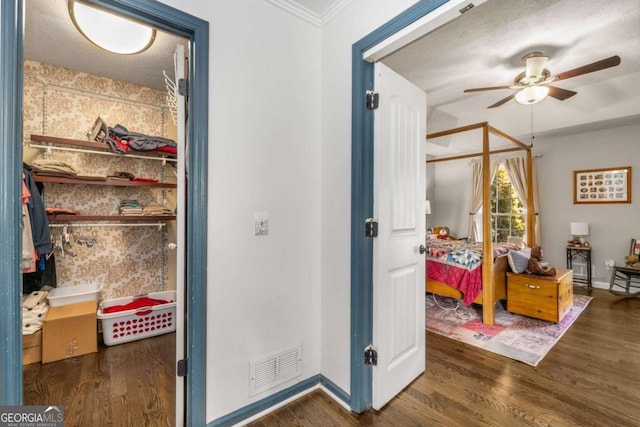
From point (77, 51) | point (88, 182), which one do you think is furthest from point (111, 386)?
point (77, 51)

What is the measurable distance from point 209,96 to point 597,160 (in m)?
5.89

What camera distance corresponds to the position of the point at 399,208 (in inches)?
73.3

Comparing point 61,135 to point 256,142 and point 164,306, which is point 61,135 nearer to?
point 164,306

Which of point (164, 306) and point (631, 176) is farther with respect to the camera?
point (631, 176)

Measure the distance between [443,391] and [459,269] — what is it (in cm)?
167

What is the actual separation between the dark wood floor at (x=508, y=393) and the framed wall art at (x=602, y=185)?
9.04 feet

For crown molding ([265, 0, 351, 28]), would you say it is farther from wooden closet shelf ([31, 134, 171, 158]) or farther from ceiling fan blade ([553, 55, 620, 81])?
ceiling fan blade ([553, 55, 620, 81])

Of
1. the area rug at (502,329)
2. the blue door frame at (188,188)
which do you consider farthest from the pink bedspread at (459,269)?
the blue door frame at (188,188)

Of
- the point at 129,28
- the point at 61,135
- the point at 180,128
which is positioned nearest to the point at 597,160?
the point at 180,128

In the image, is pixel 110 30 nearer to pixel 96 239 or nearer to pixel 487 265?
pixel 96 239

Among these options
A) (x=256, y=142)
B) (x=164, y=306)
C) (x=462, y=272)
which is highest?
(x=256, y=142)

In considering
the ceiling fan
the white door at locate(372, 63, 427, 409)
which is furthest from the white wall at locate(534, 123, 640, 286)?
the white door at locate(372, 63, 427, 409)

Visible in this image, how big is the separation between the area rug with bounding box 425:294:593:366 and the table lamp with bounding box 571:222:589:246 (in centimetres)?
152

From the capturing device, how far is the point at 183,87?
1.57 meters
